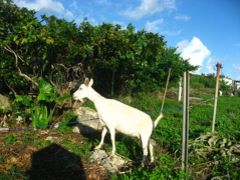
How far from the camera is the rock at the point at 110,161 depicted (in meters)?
7.41

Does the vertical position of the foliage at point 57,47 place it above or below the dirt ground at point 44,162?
above

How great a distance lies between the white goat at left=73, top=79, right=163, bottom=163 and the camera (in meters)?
7.78

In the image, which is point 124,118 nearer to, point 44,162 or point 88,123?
point 44,162

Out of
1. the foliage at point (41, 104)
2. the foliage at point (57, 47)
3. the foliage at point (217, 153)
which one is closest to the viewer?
the foliage at point (217, 153)

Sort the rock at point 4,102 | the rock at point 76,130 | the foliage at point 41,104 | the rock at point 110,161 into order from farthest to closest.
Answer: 1. the rock at point 4,102
2. the foliage at point 41,104
3. the rock at point 76,130
4. the rock at point 110,161

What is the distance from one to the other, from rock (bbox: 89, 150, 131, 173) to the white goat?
6.6 inches

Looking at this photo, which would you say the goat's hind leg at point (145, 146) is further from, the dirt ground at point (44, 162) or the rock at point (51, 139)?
the rock at point (51, 139)

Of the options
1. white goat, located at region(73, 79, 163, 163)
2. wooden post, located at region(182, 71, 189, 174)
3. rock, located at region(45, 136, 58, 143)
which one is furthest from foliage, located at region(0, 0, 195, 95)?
wooden post, located at region(182, 71, 189, 174)

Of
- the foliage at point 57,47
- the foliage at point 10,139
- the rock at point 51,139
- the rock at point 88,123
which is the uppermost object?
the foliage at point 57,47

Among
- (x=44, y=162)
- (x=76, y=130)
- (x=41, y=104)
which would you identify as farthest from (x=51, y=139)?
(x=41, y=104)

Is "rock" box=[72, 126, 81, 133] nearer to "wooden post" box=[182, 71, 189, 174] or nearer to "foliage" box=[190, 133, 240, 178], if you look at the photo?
"foliage" box=[190, 133, 240, 178]

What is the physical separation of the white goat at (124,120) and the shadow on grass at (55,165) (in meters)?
0.75

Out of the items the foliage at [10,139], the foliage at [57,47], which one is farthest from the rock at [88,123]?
the foliage at [10,139]

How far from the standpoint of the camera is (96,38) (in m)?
11.4
